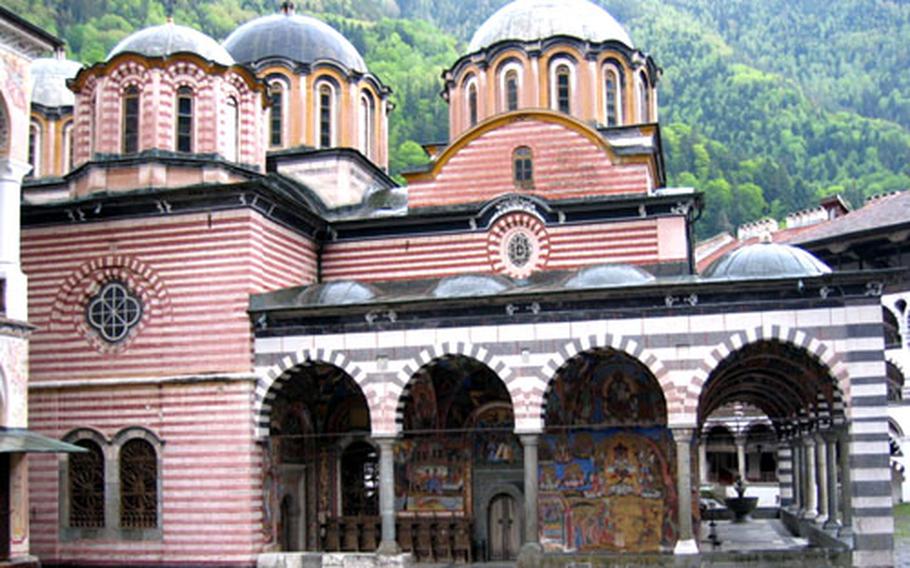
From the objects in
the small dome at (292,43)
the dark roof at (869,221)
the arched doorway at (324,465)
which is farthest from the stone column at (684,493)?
the dark roof at (869,221)

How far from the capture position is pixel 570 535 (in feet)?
77.4

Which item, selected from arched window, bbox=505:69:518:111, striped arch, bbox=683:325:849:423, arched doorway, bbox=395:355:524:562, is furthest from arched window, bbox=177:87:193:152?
striped arch, bbox=683:325:849:423

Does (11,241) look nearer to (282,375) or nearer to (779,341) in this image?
(282,375)

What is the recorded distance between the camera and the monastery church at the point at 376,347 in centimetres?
2081

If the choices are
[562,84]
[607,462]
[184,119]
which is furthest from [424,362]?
[562,84]

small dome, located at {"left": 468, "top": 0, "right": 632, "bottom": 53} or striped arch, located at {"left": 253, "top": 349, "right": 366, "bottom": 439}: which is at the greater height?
small dome, located at {"left": 468, "top": 0, "right": 632, "bottom": 53}

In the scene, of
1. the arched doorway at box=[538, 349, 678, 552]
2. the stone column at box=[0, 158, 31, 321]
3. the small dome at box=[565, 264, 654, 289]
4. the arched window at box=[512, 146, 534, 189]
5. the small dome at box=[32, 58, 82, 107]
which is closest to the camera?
the stone column at box=[0, 158, 31, 321]

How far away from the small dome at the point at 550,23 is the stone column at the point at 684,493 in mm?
11997

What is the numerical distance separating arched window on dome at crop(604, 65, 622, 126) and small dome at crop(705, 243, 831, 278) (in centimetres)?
774

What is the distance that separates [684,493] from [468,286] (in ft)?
19.0

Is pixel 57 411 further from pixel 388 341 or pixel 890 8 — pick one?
pixel 890 8

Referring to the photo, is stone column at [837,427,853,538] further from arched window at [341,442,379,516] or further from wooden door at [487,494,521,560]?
arched window at [341,442,379,516]

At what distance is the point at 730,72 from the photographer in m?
98.2

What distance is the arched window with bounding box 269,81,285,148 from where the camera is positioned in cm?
2892
